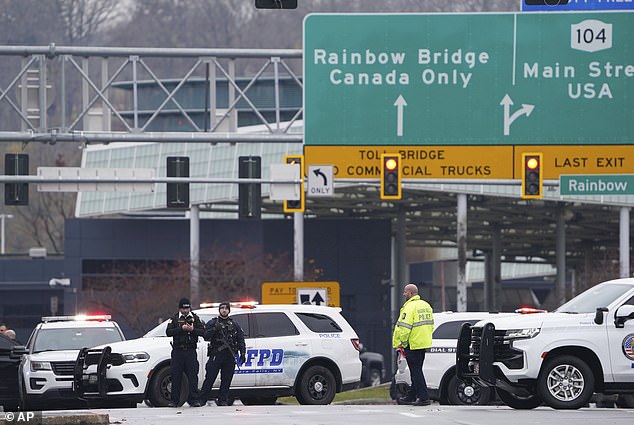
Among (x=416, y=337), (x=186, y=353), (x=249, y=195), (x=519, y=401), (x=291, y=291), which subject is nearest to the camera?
(x=519, y=401)

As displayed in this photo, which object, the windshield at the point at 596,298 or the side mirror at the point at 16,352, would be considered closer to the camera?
the windshield at the point at 596,298

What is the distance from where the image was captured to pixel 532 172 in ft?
99.3

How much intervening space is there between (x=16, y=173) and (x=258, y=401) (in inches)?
388

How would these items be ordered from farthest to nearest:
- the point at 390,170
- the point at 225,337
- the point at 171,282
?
1. the point at 171,282
2. the point at 390,170
3. the point at 225,337

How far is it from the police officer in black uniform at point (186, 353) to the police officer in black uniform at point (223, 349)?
0.23 metres

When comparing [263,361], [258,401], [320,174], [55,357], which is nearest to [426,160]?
[320,174]

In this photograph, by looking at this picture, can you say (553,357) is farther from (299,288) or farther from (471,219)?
(471,219)

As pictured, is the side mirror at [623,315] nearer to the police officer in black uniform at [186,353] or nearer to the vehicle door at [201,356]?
the police officer in black uniform at [186,353]

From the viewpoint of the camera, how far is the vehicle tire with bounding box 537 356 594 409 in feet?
64.2

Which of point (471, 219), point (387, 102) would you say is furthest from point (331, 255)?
point (387, 102)

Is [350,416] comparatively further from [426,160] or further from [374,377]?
[374,377]

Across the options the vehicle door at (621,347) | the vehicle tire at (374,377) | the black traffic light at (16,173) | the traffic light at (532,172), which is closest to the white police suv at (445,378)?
the vehicle door at (621,347)

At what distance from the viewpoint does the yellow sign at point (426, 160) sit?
3031 cm

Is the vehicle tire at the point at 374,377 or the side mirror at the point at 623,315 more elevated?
the side mirror at the point at 623,315
